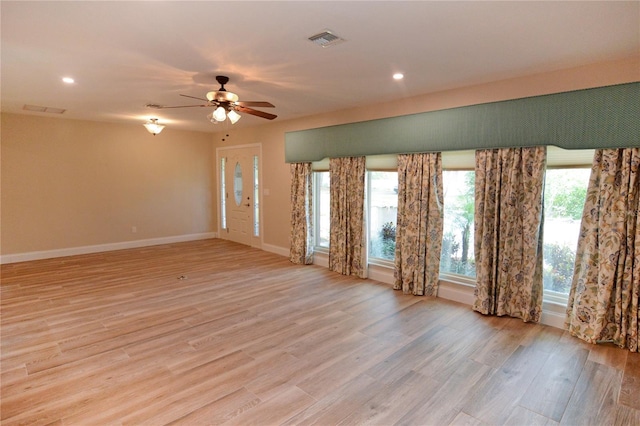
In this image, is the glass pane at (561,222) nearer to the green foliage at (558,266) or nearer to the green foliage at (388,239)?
the green foliage at (558,266)

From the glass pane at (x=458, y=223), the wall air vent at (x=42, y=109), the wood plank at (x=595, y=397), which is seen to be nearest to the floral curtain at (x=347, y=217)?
the glass pane at (x=458, y=223)

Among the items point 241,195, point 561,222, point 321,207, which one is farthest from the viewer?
point 241,195

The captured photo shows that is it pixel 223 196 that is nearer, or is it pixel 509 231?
pixel 509 231

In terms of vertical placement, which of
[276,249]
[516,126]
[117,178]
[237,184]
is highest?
[516,126]

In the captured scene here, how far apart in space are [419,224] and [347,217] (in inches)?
50.7

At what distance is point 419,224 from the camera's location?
4504 millimetres

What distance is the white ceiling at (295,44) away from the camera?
2244 mm

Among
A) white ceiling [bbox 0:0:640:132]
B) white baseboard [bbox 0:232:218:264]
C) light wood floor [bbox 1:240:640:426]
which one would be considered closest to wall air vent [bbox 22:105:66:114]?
white ceiling [bbox 0:0:640:132]

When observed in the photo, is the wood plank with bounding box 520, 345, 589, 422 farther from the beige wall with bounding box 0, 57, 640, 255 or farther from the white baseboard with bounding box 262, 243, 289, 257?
the white baseboard with bounding box 262, 243, 289, 257

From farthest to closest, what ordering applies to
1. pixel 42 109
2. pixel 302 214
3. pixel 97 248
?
pixel 97 248 < pixel 302 214 < pixel 42 109

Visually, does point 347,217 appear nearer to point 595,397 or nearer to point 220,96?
point 220,96

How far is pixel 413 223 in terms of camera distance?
456 cm

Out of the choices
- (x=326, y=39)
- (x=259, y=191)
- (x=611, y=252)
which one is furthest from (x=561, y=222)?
(x=259, y=191)

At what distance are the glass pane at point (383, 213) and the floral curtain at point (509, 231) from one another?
1.37 m
